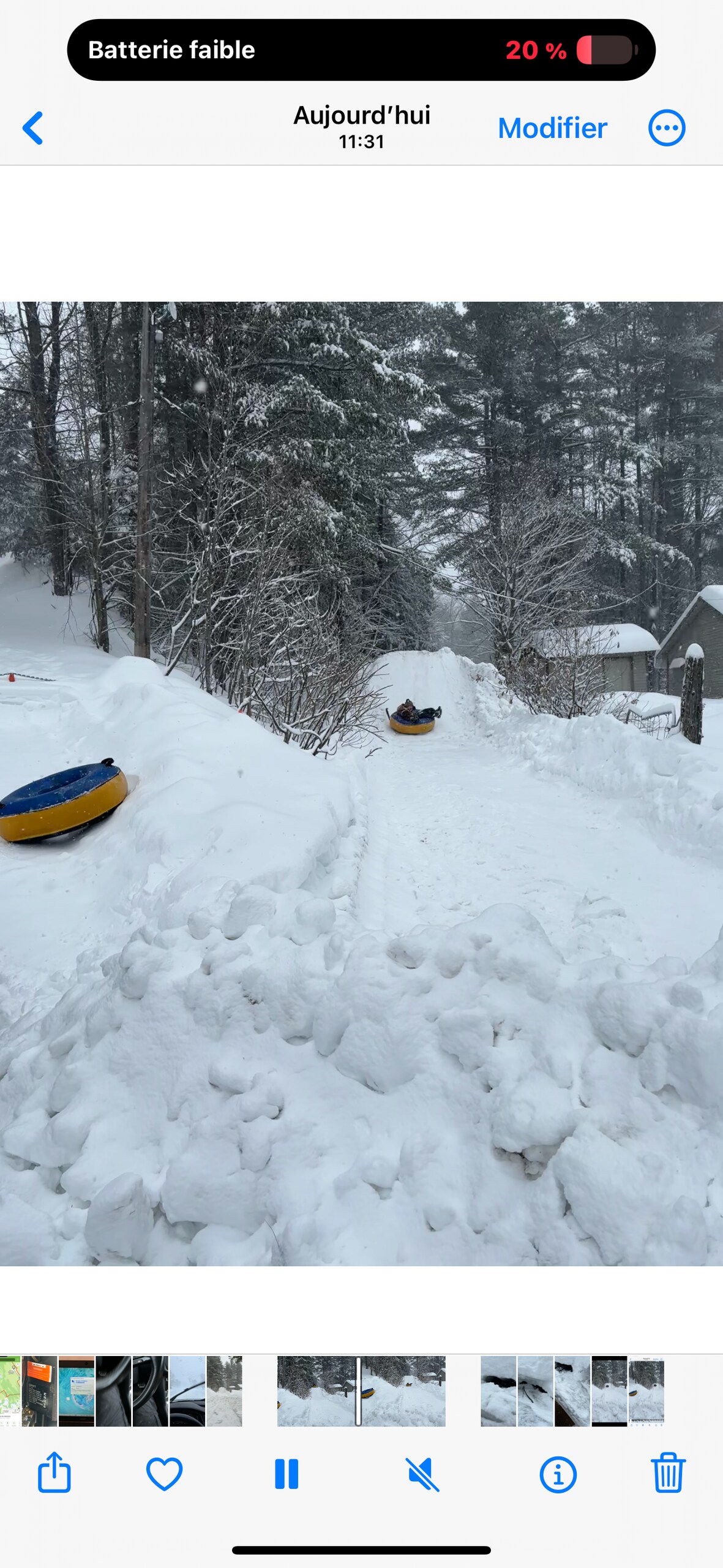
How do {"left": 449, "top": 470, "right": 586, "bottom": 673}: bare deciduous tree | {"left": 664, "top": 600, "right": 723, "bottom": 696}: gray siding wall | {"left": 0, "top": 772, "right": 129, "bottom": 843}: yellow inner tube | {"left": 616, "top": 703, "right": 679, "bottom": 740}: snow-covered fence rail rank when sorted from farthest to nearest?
{"left": 664, "top": 600, "right": 723, "bottom": 696}: gray siding wall → {"left": 449, "top": 470, "right": 586, "bottom": 673}: bare deciduous tree → {"left": 616, "top": 703, "right": 679, "bottom": 740}: snow-covered fence rail → {"left": 0, "top": 772, "right": 129, "bottom": 843}: yellow inner tube

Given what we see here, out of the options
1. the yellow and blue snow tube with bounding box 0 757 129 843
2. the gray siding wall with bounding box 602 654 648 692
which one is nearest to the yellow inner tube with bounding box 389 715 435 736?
the gray siding wall with bounding box 602 654 648 692

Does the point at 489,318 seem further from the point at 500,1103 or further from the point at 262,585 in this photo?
the point at 500,1103

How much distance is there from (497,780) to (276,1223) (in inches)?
318

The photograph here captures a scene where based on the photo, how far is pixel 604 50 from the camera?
6.27ft

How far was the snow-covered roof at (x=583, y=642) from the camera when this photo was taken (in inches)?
554

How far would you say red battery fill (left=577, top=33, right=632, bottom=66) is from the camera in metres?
1.89

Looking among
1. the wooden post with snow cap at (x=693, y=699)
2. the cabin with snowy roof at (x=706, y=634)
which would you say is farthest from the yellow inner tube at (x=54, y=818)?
the cabin with snowy roof at (x=706, y=634)

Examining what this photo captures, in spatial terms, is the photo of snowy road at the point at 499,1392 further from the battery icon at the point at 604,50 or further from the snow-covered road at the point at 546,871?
the battery icon at the point at 604,50

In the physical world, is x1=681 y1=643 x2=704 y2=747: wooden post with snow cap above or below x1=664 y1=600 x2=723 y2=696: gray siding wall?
below

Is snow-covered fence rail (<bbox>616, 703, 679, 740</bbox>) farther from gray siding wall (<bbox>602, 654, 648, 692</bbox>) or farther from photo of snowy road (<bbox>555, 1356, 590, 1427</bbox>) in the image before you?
gray siding wall (<bbox>602, 654, 648, 692</bbox>)

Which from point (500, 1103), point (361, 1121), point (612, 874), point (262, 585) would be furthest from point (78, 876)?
point (262, 585)
